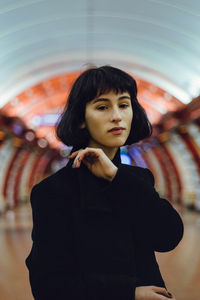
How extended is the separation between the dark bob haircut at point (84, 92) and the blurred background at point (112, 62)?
8.36 feet

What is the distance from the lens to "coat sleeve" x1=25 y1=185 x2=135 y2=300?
4.64 feet

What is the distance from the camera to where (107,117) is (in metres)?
1.63

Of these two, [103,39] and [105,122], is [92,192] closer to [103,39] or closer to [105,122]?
[105,122]

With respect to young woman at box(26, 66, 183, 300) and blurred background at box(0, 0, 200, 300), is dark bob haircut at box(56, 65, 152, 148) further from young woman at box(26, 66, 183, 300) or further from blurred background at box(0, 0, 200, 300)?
blurred background at box(0, 0, 200, 300)

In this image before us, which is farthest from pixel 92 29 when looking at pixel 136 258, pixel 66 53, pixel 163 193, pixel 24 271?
pixel 163 193

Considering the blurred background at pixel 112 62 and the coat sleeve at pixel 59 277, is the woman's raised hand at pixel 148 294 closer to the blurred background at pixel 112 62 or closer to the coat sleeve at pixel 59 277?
the coat sleeve at pixel 59 277

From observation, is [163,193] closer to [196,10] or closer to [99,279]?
[196,10]

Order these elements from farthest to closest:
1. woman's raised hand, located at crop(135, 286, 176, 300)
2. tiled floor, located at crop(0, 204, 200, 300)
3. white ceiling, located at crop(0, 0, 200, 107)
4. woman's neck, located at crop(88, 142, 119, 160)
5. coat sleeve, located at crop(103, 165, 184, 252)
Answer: white ceiling, located at crop(0, 0, 200, 107) → tiled floor, located at crop(0, 204, 200, 300) → woman's neck, located at crop(88, 142, 119, 160) → coat sleeve, located at crop(103, 165, 184, 252) → woman's raised hand, located at crop(135, 286, 176, 300)

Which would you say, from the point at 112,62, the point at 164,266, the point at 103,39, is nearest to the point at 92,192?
the point at 164,266

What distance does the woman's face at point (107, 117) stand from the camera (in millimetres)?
Answer: 1631

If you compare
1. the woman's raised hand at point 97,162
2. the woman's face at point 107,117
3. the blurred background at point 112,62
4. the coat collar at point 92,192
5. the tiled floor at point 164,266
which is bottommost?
the tiled floor at point 164,266

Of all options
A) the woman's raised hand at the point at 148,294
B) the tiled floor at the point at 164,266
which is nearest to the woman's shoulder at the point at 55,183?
the woman's raised hand at the point at 148,294

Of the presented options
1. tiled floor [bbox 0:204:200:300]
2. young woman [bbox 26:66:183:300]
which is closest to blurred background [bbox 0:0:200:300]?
tiled floor [bbox 0:204:200:300]

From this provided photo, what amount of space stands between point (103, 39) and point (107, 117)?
10.7m
